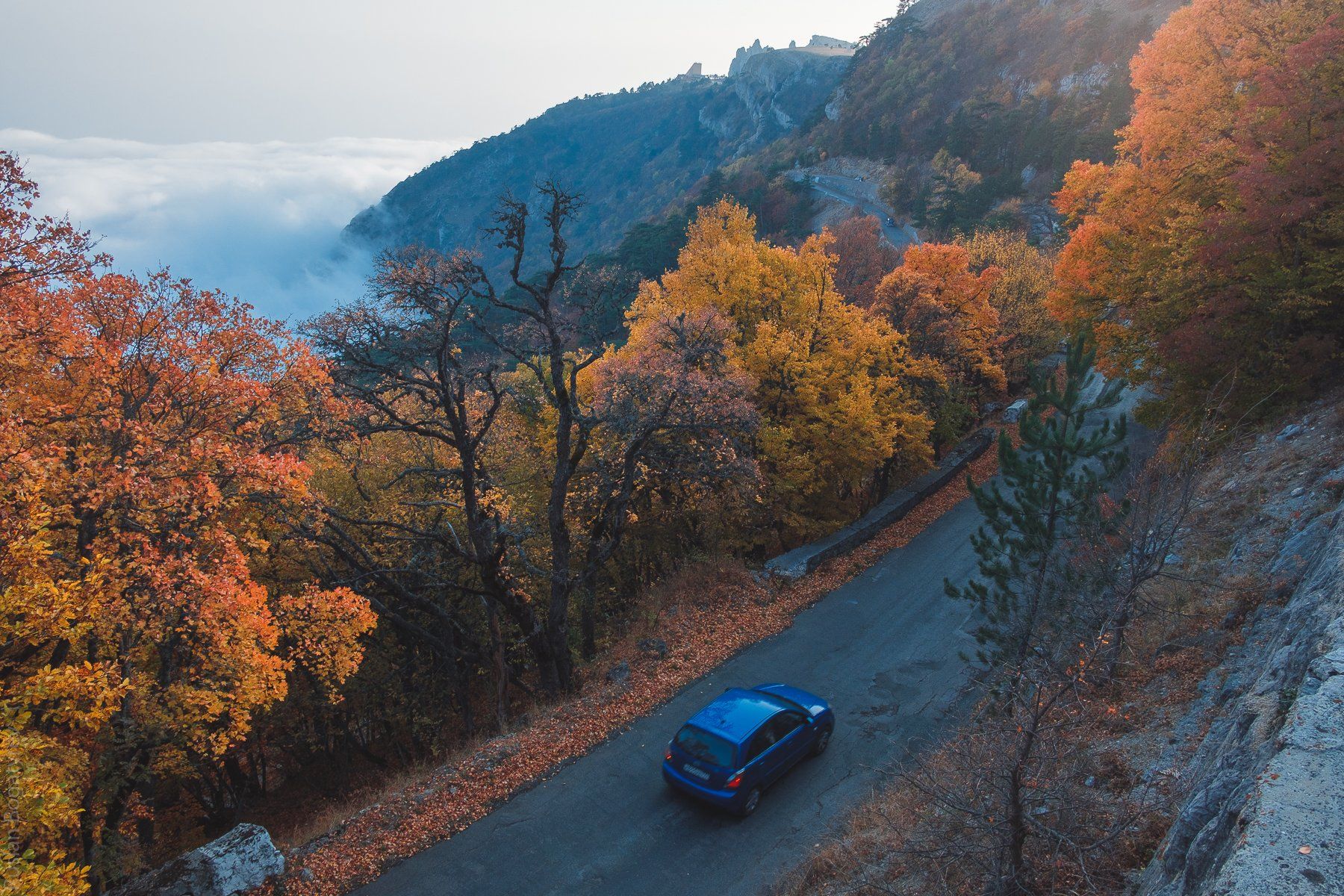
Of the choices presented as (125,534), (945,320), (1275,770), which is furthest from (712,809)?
(945,320)

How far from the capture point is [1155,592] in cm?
1252

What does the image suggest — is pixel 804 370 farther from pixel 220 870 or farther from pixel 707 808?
pixel 220 870

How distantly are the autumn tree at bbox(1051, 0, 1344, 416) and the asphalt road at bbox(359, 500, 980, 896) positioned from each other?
913 cm

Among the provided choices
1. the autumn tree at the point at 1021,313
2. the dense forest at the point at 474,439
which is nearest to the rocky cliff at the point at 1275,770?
the dense forest at the point at 474,439

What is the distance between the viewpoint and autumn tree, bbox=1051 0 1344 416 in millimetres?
14391

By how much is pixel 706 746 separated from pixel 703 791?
691 mm

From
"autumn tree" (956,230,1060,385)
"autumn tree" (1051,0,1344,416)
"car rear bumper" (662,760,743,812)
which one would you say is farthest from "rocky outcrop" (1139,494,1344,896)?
"autumn tree" (956,230,1060,385)

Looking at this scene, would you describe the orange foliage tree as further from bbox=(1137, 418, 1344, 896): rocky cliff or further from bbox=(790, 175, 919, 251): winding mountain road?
bbox=(790, 175, 919, 251): winding mountain road

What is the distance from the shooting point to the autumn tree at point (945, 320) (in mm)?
28828

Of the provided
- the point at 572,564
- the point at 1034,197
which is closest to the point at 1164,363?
the point at 572,564

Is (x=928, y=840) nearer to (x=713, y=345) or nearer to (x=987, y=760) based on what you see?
(x=987, y=760)

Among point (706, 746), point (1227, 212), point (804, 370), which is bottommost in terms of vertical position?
point (706, 746)

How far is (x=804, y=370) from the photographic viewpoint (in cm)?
2206

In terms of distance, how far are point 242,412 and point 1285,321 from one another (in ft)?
73.1
